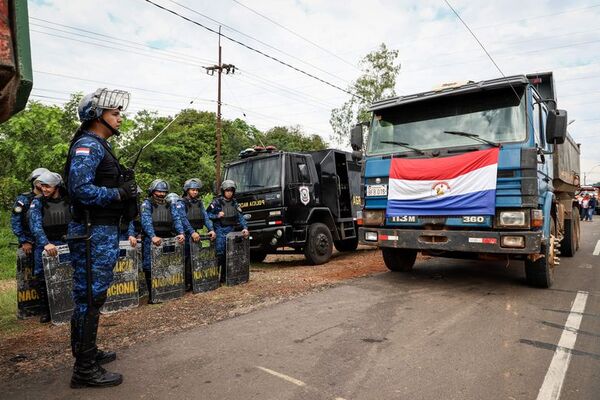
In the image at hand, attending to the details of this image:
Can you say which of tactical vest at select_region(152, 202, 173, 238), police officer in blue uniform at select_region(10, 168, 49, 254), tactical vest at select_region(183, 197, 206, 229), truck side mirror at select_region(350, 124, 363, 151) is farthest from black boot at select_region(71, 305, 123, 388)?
truck side mirror at select_region(350, 124, 363, 151)

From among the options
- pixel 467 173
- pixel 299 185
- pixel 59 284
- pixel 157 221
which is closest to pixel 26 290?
pixel 59 284

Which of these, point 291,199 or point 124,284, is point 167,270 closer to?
point 124,284

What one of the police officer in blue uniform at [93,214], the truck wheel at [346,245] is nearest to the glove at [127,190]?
the police officer in blue uniform at [93,214]

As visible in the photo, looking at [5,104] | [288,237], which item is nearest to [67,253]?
[5,104]

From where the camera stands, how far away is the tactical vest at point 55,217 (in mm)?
5160

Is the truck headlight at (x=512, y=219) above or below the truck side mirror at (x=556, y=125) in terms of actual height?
below

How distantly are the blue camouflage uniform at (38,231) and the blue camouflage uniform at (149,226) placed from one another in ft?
3.43

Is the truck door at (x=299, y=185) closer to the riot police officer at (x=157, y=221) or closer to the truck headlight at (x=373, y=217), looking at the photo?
the truck headlight at (x=373, y=217)

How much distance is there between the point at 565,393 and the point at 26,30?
12.6 ft

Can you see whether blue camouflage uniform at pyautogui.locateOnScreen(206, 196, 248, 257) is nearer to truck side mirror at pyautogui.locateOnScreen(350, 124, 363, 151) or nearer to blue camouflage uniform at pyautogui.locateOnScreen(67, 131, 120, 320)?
truck side mirror at pyautogui.locateOnScreen(350, 124, 363, 151)

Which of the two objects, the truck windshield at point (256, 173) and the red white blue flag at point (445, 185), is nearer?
the red white blue flag at point (445, 185)

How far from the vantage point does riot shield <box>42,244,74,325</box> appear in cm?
454

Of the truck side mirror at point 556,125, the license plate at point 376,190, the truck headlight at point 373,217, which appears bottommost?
the truck headlight at point 373,217

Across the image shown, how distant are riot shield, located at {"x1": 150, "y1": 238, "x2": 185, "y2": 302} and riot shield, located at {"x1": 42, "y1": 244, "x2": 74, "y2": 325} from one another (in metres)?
1.05
